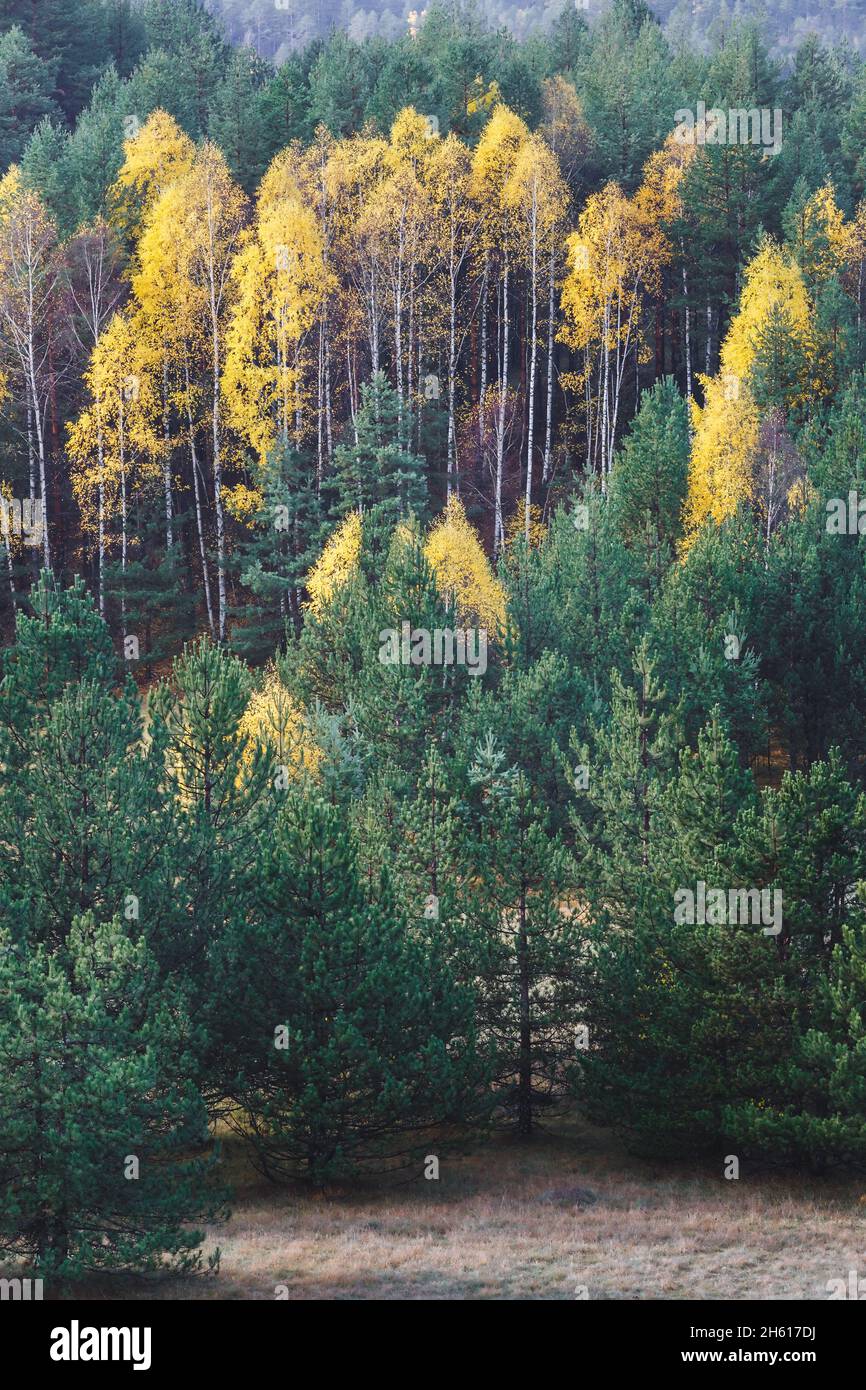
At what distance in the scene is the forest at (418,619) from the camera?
25.5 m

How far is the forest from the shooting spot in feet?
83.8

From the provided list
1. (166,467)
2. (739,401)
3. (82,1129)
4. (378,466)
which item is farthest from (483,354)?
(82,1129)

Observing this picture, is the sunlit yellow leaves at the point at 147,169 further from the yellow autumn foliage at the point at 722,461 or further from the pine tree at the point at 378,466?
the yellow autumn foliage at the point at 722,461

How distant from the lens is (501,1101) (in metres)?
30.0

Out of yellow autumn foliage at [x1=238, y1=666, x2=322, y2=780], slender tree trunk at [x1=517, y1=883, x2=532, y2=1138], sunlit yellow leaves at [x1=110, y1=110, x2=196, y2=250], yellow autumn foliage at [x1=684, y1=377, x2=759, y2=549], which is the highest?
sunlit yellow leaves at [x1=110, y1=110, x2=196, y2=250]

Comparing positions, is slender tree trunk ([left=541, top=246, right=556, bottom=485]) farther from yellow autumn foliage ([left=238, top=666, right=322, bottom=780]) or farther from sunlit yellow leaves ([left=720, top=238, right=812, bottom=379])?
yellow autumn foliage ([left=238, top=666, right=322, bottom=780])

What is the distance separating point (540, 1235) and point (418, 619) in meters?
14.9

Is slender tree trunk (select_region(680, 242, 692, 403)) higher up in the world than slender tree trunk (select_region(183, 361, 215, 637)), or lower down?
higher up

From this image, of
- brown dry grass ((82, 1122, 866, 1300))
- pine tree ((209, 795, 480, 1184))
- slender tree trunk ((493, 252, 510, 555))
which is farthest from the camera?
slender tree trunk ((493, 252, 510, 555))

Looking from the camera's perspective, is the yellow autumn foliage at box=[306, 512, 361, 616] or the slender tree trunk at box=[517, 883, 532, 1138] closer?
the slender tree trunk at box=[517, 883, 532, 1138]

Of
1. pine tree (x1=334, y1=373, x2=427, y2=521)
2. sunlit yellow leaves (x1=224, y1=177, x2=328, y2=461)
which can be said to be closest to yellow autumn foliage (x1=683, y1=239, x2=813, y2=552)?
pine tree (x1=334, y1=373, x2=427, y2=521)

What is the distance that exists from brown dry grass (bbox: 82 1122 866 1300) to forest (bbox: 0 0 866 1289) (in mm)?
748

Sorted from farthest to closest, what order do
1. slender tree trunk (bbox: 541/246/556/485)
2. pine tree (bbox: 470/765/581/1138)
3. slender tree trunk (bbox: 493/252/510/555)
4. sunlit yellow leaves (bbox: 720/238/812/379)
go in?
slender tree trunk (bbox: 541/246/556/485), slender tree trunk (bbox: 493/252/510/555), sunlit yellow leaves (bbox: 720/238/812/379), pine tree (bbox: 470/765/581/1138)

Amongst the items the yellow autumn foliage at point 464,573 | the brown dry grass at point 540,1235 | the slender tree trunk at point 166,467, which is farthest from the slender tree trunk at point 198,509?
the brown dry grass at point 540,1235
